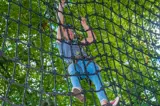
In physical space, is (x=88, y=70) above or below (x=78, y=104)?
below

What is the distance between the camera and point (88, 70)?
7.56ft

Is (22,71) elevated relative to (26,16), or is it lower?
lower

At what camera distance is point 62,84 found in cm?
391

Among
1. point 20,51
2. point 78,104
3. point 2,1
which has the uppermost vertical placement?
point 2,1

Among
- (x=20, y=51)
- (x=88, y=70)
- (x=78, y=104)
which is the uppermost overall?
(x=20, y=51)

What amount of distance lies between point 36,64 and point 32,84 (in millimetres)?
207

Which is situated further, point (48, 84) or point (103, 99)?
point (48, 84)

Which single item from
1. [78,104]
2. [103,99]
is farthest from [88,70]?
[78,104]

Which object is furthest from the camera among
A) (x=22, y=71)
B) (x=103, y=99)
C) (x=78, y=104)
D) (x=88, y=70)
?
(x=22, y=71)

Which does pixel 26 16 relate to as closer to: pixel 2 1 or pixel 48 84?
pixel 2 1

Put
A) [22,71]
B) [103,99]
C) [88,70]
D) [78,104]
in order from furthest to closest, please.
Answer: [22,71], [78,104], [88,70], [103,99]

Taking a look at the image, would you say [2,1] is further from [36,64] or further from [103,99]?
[103,99]

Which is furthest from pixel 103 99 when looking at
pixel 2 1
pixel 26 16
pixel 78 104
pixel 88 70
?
pixel 2 1

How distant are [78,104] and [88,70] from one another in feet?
4.91
